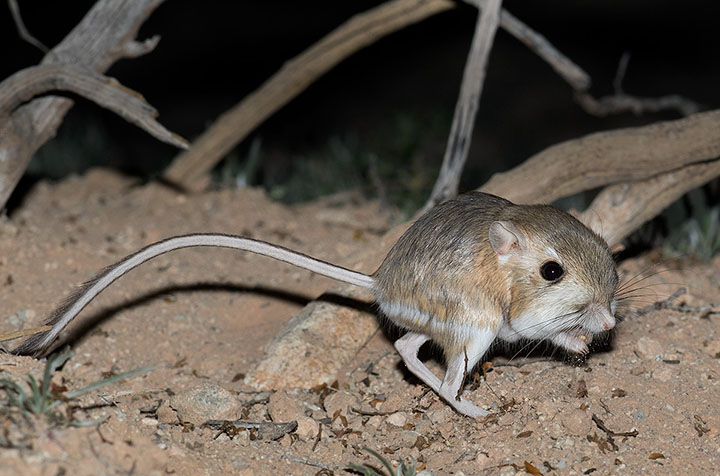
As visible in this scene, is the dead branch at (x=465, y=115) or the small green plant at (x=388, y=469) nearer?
the small green plant at (x=388, y=469)

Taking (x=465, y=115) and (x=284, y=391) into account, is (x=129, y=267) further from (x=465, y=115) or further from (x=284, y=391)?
(x=465, y=115)

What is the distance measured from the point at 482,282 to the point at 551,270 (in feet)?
0.91

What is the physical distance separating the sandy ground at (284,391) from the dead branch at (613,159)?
0.66m

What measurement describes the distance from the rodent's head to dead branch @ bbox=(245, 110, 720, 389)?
3.07ft

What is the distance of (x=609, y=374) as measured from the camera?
3.39 m

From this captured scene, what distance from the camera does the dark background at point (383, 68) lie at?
1080cm

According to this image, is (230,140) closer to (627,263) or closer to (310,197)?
(310,197)

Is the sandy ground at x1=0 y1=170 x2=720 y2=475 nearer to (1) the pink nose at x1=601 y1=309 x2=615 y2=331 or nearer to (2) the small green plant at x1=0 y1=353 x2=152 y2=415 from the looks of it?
(2) the small green plant at x1=0 y1=353 x2=152 y2=415

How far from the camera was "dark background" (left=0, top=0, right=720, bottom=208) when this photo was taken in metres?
10.8

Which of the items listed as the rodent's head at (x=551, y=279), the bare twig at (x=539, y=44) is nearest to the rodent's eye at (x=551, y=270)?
the rodent's head at (x=551, y=279)

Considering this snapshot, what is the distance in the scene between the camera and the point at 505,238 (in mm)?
3100

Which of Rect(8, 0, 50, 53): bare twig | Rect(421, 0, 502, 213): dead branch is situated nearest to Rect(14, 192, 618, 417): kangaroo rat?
Rect(421, 0, 502, 213): dead branch

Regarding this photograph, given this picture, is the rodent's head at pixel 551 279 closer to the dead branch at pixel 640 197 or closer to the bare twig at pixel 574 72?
the dead branch at pixel 640 197

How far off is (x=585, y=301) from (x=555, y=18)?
11918 millimetres
